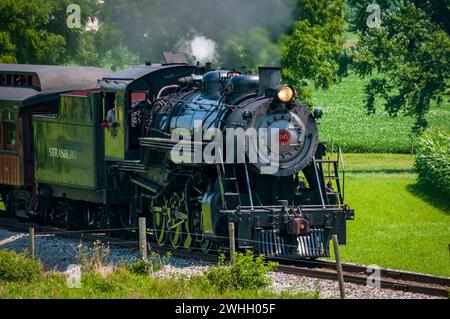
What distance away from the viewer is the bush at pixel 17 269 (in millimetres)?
16891

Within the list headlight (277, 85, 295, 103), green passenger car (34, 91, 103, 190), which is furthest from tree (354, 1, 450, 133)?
headlight (277, 85, 295, 103)

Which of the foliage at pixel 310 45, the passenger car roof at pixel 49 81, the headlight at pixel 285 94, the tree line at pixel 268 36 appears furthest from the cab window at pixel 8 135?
the headlight at pixel 285 94

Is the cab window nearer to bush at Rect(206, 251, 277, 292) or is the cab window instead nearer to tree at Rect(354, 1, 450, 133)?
bush at Rect(206, 251, 277, 292)

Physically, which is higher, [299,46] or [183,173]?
[299,46]

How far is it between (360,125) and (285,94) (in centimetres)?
3376

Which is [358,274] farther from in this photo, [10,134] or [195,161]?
[10,134]

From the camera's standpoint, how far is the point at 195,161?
19.3 m

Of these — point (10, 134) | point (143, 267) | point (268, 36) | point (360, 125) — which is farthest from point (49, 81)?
point (360, 125)

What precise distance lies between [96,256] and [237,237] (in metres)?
2.48

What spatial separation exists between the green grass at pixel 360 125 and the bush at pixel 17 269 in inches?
1027

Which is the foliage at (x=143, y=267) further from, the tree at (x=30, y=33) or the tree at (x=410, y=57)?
the tree at (x=410, y=57)

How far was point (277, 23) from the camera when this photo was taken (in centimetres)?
2822

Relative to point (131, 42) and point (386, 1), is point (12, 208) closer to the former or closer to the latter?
point (131, 42)
